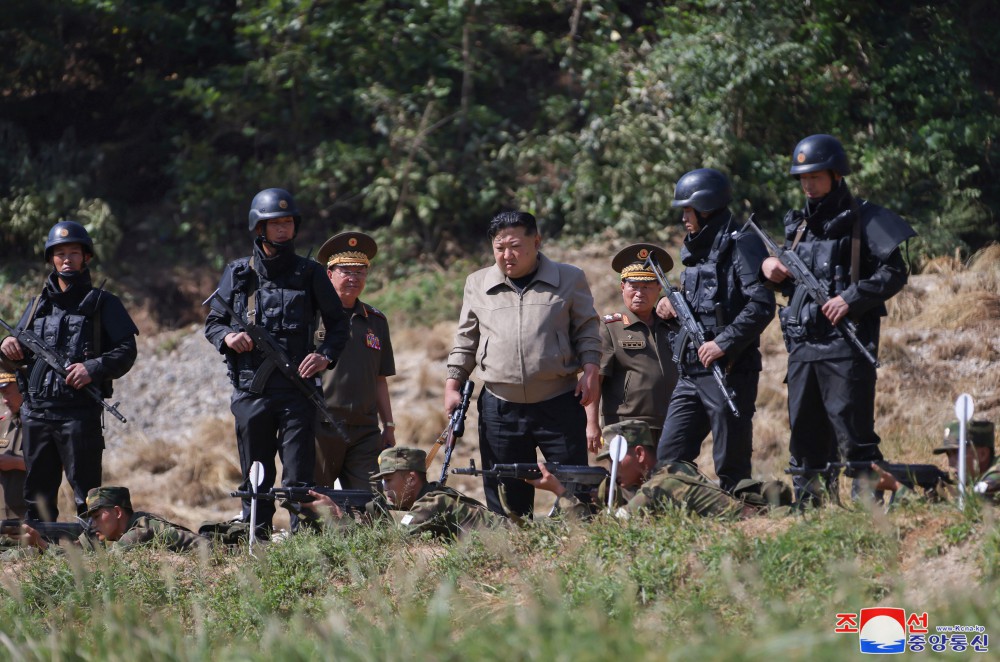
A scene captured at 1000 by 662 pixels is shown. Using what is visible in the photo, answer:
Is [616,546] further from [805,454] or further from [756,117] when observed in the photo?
[756,117]

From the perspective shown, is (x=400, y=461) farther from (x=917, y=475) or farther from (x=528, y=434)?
(x=917, y=475)

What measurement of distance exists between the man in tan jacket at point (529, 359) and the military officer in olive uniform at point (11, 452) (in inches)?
129

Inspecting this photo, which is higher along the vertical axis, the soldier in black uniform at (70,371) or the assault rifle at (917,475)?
the soldier in black uniform at (70,371)

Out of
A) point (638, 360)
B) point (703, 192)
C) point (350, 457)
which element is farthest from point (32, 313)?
point (703, 192)

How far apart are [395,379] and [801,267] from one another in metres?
7.04

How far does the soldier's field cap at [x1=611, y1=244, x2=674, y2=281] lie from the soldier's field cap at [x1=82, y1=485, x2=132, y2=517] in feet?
10.8

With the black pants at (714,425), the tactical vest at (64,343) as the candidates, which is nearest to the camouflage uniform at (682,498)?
the black pants at (714,425)

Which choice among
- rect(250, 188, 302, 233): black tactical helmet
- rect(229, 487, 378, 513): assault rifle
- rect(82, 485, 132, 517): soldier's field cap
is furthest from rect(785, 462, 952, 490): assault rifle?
rect(82, 485, 132, 517): soldier's field cap

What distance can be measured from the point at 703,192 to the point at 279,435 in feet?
9.08

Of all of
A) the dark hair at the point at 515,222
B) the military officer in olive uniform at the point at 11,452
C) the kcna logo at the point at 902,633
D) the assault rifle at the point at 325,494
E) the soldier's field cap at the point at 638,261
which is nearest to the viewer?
the kcna logo at the point at 902,633

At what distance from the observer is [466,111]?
15.8m

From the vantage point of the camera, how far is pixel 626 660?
388 cm

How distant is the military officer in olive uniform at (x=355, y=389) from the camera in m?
8.30

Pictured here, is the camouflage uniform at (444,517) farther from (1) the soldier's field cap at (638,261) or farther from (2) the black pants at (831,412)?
(1) the soldier's field cap at (638,261)
